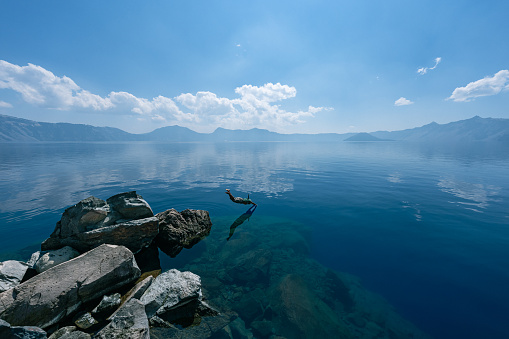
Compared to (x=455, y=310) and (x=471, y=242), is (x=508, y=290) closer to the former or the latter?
(x=455, y=310)

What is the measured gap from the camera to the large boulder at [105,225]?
12195mm

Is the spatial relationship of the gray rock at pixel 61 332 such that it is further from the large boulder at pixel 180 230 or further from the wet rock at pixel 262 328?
the wet rock at pixel 262 328

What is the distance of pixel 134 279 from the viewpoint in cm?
A: 1089

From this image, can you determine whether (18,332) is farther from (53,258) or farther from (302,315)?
(302,315)

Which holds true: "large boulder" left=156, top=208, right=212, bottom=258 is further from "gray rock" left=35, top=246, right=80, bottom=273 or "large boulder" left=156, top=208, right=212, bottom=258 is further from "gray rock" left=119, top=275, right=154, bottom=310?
"gray rock" left=35, top=246, right=80, bottom=273

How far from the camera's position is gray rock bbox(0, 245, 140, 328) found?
761cm

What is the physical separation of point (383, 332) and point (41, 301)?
14.9 metres

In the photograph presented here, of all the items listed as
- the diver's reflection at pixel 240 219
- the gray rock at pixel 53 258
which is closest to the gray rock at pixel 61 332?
the gray rock at pixel 53 258

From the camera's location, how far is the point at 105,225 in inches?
519

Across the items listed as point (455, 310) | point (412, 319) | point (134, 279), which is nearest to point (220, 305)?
point (134, 279)

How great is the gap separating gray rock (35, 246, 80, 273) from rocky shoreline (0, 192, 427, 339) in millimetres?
60

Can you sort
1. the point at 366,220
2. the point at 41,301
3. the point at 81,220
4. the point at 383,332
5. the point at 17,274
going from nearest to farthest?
the point at 41,301, the point at 383,332, the point at 17,274, the point at 81,220, the point at 366,220

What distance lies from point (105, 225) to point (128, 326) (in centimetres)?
835

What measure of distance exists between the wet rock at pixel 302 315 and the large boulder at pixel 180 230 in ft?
28.1
